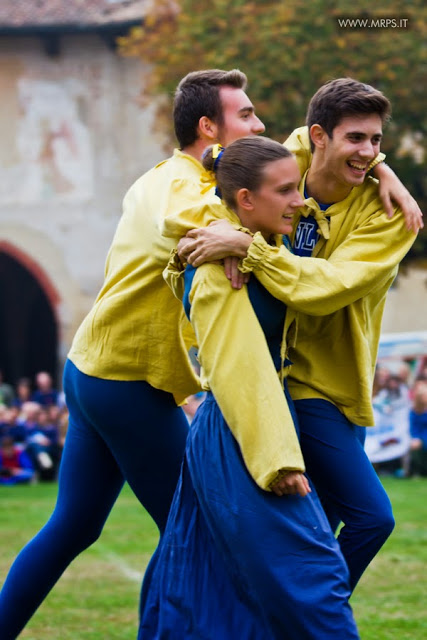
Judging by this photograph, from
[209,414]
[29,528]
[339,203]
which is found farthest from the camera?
[29,528]

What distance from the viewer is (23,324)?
25.7 metres

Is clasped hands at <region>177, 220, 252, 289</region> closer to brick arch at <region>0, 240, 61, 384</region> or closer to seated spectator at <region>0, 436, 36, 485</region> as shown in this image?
seated spectator at <region>0, 436, 36, 485</region>

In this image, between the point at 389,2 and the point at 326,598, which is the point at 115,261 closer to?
the point at 326,598

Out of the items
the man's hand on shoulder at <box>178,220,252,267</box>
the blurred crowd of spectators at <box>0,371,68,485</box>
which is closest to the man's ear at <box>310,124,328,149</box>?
the man's hand on shoulder at <box>178,220,252,267</box>

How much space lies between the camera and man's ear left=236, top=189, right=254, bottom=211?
3633 millimetres

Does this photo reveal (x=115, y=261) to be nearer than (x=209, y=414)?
No

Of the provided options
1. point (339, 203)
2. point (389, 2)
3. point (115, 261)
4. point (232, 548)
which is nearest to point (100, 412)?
point (115, 261)

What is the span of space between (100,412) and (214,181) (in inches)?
37.6

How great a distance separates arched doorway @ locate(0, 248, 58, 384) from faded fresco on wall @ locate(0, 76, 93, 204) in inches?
151

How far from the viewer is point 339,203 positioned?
400cm

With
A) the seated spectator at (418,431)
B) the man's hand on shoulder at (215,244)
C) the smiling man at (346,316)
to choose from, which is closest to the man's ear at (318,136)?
the smiling man at (346,316)

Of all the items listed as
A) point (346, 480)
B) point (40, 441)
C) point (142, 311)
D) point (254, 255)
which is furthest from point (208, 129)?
point (40, 441)

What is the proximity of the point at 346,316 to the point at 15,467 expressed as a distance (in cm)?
1197

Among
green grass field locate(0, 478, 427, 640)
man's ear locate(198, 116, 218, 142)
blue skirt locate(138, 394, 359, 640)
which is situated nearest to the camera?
blue skirt locate(138, 394, 359, 640)
